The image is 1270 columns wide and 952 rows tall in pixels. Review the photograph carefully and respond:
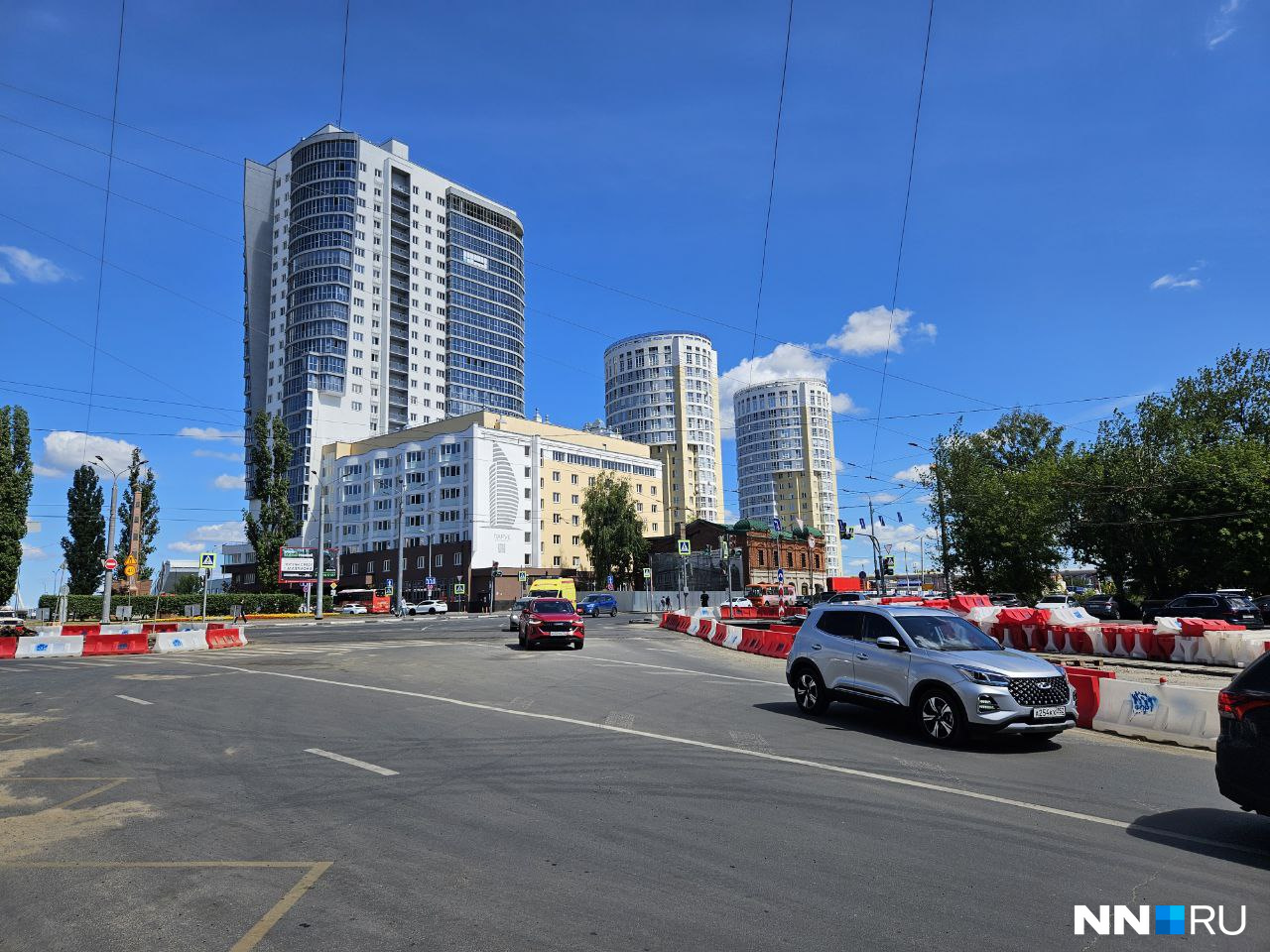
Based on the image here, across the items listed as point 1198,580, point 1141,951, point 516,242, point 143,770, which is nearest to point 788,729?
point 1141,951

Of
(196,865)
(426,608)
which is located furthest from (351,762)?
(426,608)

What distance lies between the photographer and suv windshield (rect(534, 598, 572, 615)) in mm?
26078

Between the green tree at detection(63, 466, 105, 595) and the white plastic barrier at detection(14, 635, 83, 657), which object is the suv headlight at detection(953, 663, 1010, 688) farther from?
the green tree at detection(63, 466, 105, 595)

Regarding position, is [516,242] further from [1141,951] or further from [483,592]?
[1141,951]

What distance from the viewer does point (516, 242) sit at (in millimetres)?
141875

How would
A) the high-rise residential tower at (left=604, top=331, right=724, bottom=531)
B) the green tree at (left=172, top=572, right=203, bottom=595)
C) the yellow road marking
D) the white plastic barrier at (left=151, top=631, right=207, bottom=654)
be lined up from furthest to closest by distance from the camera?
the high-rise residential tower at (left=604, top=331, right=724, bottom=531)
the green tree at (left=172, top=572, right=203, bottom=595)
the white plastic barrier at (left=151, top=631, right=207, bottom=654)
the yellow road marking

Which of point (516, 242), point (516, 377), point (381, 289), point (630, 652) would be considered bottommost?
point (630, 652)

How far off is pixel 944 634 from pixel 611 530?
74640 mm

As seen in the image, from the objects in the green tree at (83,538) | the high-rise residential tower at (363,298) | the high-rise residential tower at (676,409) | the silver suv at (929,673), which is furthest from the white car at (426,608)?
the high-rise residential tower at (676,409)

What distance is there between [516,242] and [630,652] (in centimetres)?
12821

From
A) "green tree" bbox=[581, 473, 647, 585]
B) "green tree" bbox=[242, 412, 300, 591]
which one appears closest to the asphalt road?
"green tree" bbox=[242, 412, 300, 591]

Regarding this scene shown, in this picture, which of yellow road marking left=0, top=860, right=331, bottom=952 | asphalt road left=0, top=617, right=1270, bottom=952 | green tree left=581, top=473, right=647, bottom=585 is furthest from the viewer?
green tree left=581, top=473, right=647, bottom=585

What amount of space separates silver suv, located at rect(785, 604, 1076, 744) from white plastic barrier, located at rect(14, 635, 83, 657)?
1047 inches

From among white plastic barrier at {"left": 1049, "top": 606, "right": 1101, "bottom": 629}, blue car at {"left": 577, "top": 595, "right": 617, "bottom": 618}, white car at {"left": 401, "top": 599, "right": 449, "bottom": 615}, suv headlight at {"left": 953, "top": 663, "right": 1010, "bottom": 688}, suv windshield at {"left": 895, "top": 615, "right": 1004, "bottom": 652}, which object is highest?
suv windshield at {"left": 895, "top": 615, "right": 1004, "bottom": 652}
